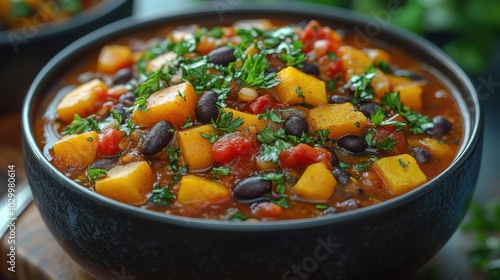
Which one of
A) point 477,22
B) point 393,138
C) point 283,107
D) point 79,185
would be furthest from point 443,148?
point 477,22

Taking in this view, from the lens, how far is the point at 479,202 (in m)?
4.37

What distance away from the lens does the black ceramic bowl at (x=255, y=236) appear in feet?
8.45

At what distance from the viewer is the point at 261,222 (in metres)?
2.63

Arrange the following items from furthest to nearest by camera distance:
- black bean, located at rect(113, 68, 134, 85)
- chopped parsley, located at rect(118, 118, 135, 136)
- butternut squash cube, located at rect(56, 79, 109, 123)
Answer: black bean, located at rect(113, 68, 134, 85) → butternut squash cube, located at rect(56, 79, 109, 123) → chopped parsley, located at rect(118, 118, 135, 136)

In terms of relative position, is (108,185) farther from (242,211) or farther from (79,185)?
Answer: (242,211)

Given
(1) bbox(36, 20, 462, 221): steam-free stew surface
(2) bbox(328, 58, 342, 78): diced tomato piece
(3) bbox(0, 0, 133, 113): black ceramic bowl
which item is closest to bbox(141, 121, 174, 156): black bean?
(1) bbox(36, 20, 462, 221): steam-free stew surface

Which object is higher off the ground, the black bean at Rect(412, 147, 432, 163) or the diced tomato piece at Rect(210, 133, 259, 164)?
the diced tomato piece at Rect(210, 133, 259, 164)

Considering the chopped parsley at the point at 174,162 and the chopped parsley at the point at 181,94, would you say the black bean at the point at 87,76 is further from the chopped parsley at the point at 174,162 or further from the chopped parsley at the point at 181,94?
the chopped parsley at the point at 174,162

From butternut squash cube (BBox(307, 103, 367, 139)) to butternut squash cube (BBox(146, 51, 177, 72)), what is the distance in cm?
86

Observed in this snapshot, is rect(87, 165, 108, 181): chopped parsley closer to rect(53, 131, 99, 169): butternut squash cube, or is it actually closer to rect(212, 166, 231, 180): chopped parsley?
rect(53, 131, 99, 169): butternut squash cube

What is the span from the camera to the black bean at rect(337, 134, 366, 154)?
3.06 meters

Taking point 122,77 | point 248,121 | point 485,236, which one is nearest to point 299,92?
→ point 248,121

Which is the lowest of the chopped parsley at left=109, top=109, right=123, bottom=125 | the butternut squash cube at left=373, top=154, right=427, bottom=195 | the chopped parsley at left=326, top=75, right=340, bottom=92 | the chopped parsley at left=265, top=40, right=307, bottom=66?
the butternut squash cube at left=373, top=154, right=427, bottom=195

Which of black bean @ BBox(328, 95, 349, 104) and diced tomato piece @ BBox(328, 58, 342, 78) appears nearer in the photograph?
black bean @ BBox(328, 95, 349, 104)
